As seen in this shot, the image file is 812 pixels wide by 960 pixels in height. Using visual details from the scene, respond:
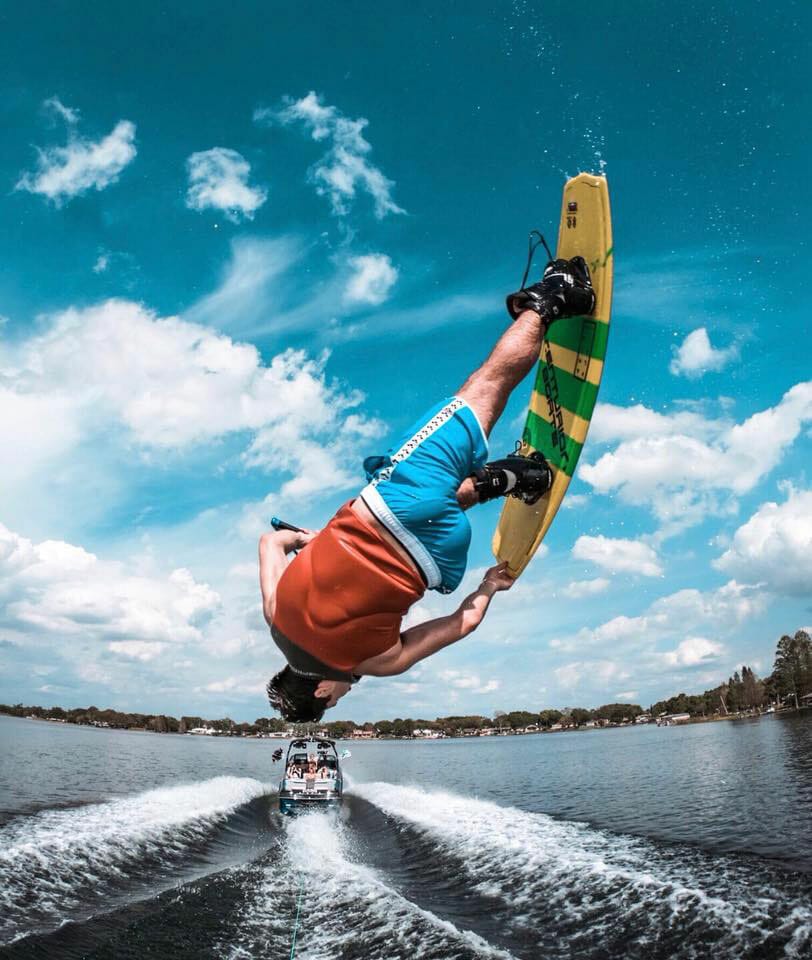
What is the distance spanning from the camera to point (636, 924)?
848cm

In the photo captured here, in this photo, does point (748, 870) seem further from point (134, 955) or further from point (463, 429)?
point (463, 429)

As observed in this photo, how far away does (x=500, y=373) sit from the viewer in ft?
16.0

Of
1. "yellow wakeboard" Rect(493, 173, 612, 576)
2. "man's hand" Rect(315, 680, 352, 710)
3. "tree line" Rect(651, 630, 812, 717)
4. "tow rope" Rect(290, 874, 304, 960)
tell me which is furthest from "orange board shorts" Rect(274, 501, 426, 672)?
"tree line" Rect(651, 630, 812, 717)

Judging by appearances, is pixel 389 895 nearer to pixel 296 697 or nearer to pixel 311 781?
pixel 296 697

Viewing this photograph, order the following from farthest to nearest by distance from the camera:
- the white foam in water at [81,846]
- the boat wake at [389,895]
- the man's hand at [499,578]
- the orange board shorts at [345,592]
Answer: the white foam in water at [81,846]
the boat wake at [389,895]
the man's hand at [499,578]
the orange board shorts at [345,592]

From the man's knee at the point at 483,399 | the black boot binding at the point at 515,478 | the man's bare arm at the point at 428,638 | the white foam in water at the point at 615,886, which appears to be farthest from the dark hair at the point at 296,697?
the white foam in water at the point at 615,886

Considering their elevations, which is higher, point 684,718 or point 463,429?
point 463,429

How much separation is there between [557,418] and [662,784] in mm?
32032

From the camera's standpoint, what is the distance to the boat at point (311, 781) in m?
24.0

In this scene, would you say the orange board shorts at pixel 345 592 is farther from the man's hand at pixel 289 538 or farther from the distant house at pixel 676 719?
the distant house at pixel 676 719

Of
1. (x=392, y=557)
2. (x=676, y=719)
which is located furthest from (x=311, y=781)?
(x=676, y=719)

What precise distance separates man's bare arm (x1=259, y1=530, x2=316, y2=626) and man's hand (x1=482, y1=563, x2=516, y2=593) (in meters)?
1.60

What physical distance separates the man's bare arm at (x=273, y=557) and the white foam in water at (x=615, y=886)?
7070mm

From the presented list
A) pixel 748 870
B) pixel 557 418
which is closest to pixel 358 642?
pixel 557 418
